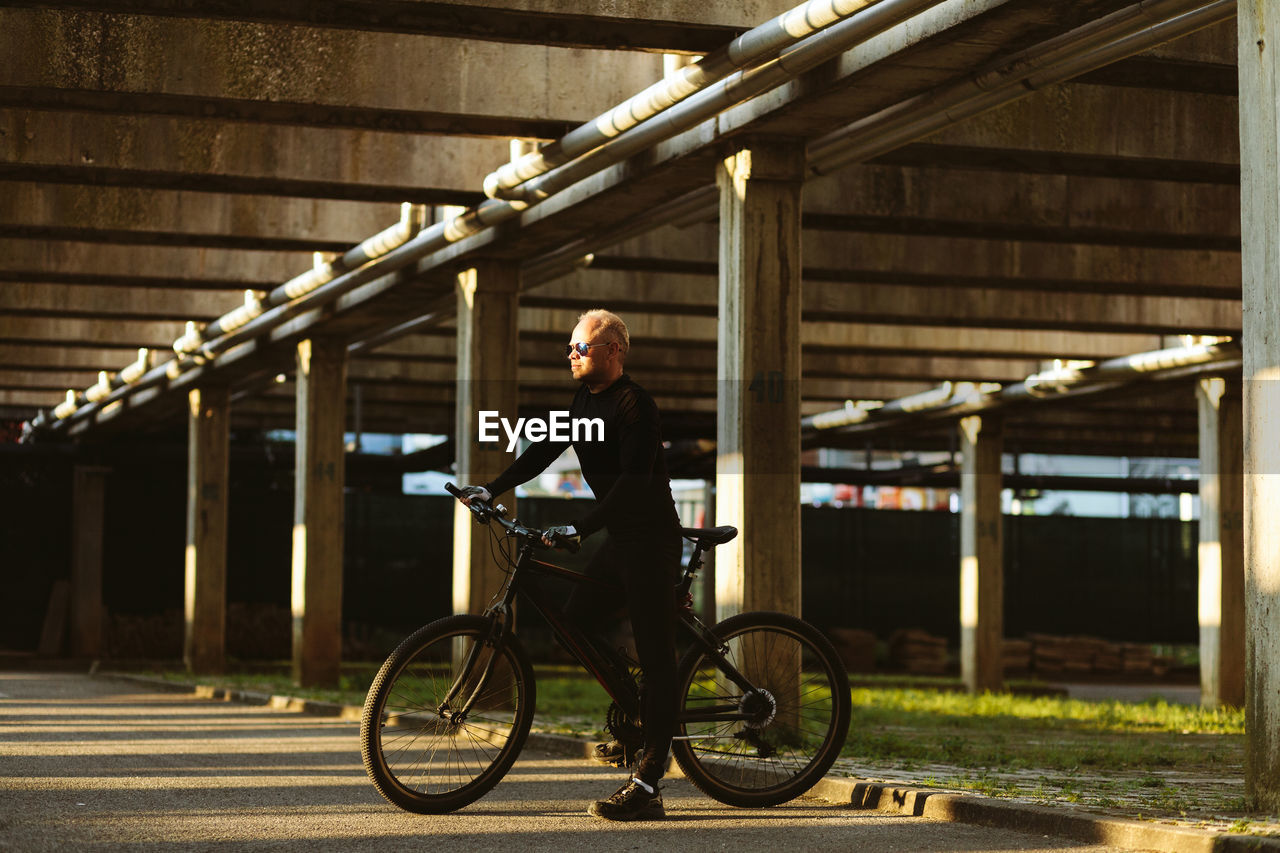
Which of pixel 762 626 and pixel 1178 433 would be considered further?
pixel 1178 433

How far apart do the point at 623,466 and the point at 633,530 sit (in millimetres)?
257

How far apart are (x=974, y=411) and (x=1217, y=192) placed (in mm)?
10975

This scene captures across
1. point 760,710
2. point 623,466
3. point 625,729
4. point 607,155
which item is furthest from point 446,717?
point 607,155

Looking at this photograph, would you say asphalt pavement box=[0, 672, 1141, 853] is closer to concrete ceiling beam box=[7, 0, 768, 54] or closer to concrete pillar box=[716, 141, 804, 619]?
concrete pillar box=[716, 141, 804, 619]

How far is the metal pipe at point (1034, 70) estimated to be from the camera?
8398mm

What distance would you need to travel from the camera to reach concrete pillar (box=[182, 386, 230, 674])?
24.2 meters

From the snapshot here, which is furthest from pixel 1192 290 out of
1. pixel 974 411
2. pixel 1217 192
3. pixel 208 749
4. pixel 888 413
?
pixel 208 749

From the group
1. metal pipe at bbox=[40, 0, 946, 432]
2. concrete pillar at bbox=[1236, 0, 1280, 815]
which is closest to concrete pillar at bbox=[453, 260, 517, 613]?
metal pipe at bbox=[40, 0, 946, 432]

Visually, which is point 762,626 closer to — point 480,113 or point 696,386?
point 480,113

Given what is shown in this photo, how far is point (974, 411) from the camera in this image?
2545 cm

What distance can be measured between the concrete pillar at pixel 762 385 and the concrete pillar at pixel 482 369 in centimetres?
454

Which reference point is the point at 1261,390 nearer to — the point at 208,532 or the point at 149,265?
the point at 149,265

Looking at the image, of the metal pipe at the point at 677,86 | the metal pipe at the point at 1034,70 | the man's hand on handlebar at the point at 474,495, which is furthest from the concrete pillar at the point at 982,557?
the man's hand on handlebar at the point at 474,495

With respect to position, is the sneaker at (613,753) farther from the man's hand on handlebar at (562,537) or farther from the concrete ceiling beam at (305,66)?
the concrete ceiling beam at (305,66)
